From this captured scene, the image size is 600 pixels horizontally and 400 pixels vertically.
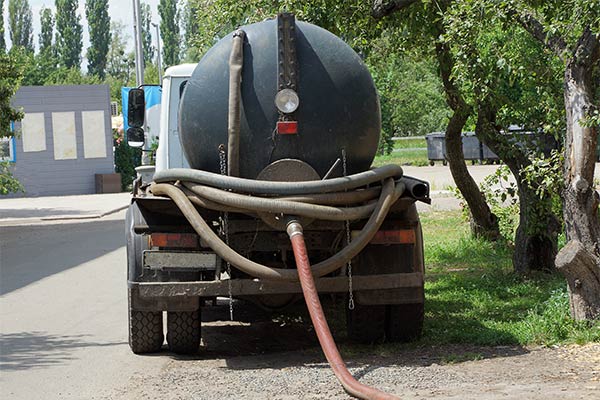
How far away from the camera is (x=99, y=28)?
103 metres

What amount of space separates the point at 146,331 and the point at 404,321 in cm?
205

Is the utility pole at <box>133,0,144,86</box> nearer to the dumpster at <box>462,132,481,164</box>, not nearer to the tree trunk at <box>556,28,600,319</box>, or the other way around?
the dumpster at <box>462,132,481,164</box>

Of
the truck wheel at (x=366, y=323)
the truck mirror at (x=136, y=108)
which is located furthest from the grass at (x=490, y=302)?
the truck mirror at (x=136, y=108)

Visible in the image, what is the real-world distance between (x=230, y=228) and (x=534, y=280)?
494 cm

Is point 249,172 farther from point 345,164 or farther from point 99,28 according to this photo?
point 99,28

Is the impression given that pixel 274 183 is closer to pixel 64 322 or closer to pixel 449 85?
pixel 64 322

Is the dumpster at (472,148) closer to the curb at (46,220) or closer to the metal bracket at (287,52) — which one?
the curb at (46,220)

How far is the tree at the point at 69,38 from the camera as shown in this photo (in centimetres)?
10156

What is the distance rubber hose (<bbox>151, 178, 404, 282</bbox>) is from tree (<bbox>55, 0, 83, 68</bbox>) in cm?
9616

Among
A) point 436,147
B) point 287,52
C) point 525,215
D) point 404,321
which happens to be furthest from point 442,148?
point 287,52

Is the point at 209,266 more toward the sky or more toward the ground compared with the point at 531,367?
more toward the sky

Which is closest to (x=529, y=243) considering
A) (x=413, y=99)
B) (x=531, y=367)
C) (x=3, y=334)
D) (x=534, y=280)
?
(x=534, y=280)

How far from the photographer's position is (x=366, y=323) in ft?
29.1

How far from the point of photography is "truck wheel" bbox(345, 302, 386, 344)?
8828 millimetres
